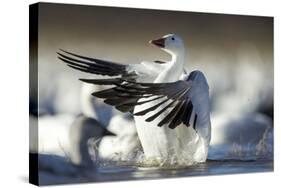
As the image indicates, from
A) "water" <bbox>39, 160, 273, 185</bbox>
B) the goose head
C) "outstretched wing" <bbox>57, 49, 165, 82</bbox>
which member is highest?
the goose head

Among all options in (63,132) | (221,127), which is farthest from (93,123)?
(221,127)

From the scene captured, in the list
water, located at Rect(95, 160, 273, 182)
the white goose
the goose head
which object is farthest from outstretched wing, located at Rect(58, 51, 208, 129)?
water, located at Rect(95, 160, 273, 182)

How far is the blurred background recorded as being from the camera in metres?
6.89

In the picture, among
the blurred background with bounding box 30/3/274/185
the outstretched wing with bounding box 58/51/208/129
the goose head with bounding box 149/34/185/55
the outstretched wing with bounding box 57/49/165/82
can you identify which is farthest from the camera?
the goose head with bounding box 149/34/185/55

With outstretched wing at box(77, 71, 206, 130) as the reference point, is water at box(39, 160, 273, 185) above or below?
below

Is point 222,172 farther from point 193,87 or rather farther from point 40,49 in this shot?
point 40,49

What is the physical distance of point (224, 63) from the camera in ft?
25.9

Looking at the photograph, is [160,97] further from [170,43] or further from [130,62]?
[170,43]

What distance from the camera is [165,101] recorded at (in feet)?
24.4

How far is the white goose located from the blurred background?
0.09m

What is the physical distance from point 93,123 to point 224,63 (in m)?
1.66

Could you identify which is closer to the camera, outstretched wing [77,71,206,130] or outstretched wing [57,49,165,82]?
outstretched wing [57,49,165,82]

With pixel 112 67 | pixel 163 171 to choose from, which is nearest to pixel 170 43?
pixel 112 67

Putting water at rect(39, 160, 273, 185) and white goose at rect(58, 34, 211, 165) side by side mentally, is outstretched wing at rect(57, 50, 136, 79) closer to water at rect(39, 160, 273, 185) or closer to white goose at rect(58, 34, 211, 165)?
white goose at rect(58, 34, 211, 165)
